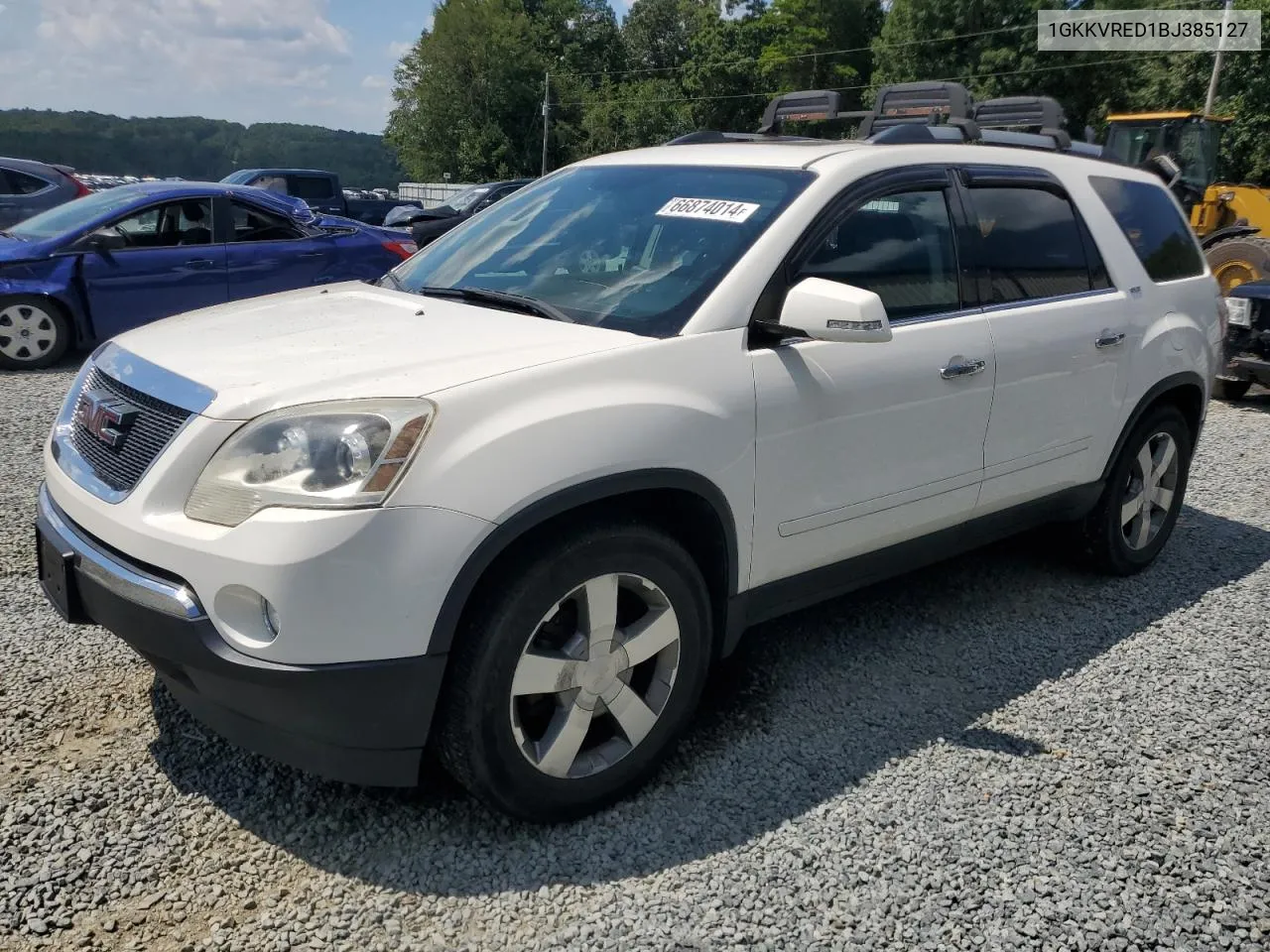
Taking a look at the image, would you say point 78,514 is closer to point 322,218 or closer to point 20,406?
point 20,406

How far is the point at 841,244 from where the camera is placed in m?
3.22

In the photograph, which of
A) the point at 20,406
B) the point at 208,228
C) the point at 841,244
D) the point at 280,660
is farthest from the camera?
the point at 208,228

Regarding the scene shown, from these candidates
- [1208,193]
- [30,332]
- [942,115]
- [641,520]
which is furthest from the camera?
[1208,193]

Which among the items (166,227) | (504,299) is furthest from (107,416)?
(166,227)

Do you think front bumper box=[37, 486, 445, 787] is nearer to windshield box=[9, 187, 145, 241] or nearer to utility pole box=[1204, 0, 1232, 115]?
windshield box=[9, 187, 145, 241]

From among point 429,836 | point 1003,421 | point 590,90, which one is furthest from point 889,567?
point 590,90

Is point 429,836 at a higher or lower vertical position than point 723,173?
lower

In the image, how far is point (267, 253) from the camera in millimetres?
8945

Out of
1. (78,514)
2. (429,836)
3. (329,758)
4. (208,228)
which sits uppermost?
(208,228)

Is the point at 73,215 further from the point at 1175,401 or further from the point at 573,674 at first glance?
the point at 1175,401

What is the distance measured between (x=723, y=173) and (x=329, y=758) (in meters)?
2.17

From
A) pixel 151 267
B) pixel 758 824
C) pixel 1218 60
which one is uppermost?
pixel 1218 60

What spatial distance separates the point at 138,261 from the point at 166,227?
1.31ft

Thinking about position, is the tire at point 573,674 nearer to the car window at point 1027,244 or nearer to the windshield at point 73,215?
the car window at point 1027,244
